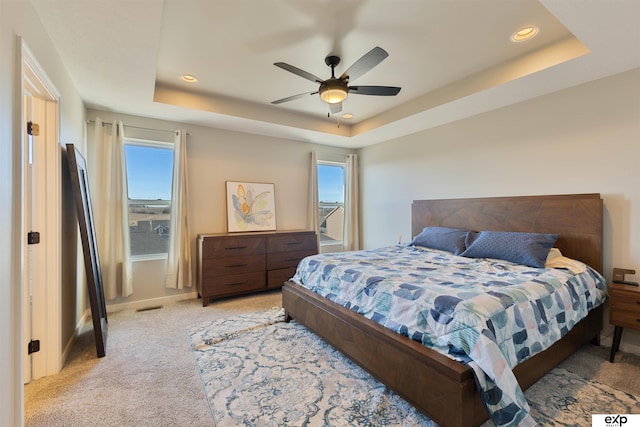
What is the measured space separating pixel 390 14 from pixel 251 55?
4.18 ft

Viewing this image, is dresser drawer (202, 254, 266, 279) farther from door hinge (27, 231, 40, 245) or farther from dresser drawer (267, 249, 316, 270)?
door hinge (27, 231, 40, 245)

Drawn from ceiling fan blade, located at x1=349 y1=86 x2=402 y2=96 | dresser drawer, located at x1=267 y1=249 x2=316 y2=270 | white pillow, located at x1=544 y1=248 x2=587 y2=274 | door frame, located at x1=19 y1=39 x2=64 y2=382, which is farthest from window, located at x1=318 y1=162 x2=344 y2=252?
door frame, located at x1=19 y1=39 x2=64 y2=382

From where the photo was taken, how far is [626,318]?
2.18 m

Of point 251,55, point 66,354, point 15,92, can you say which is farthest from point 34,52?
point 66,354

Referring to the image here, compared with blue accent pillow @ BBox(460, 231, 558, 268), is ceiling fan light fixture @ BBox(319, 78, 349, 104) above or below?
above

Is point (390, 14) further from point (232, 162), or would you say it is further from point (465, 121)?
point (232, 162)

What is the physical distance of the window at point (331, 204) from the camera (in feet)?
17.0

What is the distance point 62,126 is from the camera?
2271 mm

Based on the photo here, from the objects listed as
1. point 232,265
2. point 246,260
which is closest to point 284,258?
point 246,260

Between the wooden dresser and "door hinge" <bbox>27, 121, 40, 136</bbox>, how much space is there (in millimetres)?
1883

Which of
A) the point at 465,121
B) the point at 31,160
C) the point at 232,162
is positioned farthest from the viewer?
the point at 232,162

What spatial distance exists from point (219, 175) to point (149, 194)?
942mm

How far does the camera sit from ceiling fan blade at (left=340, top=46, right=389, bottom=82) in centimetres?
188
